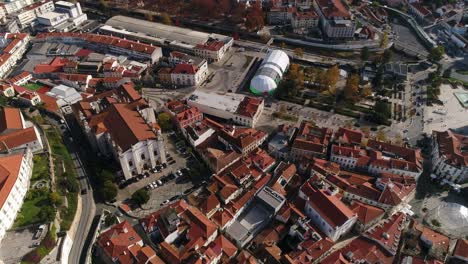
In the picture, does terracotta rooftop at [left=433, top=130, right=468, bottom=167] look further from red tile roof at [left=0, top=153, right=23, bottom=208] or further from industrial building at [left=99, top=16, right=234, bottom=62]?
red tile roof at [left=0, top=153, right=23, bottom=208]

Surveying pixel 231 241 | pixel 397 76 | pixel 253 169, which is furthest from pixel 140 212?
pixel 397 76

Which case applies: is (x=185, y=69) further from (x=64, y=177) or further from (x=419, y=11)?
(x=419, y=11)

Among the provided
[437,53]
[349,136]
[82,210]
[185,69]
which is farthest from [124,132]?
[437,53]

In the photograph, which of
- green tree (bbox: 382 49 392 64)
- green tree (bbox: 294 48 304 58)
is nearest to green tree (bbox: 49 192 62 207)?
green tree (bbox: 294 48 304 58)

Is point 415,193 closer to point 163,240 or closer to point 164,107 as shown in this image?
point 163,240

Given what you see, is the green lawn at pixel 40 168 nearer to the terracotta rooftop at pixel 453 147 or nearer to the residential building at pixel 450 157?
the residential building at pixel 450 157
